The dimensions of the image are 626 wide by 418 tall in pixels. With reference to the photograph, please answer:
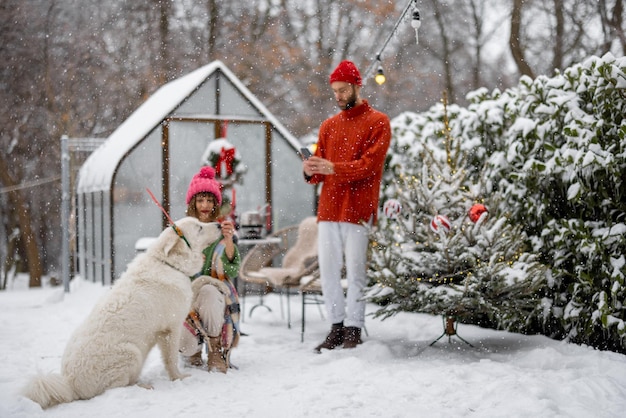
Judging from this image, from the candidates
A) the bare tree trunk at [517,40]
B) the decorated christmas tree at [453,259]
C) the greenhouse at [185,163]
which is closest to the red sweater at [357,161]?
the decorated christmas tree at [453,259]

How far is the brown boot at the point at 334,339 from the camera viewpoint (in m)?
4.96

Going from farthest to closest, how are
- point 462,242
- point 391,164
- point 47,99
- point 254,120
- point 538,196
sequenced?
1. point 47,99
2. point 254,120
3. point 391,164
4. point 538,196
5. point 462,242

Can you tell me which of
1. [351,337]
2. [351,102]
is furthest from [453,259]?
[351,102]

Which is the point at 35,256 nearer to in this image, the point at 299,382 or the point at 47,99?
the point at 47,99

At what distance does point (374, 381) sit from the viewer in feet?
12.8

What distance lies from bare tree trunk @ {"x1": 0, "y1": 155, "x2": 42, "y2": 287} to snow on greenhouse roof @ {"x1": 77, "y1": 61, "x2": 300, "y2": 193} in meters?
6.30

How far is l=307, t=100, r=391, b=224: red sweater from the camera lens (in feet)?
16.2

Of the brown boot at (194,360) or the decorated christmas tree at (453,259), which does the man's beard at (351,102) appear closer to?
the decorated christmas tree at (453,259)

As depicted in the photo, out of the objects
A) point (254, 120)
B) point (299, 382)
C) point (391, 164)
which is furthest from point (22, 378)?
point (254, 120)

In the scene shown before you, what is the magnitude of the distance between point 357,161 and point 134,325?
209 cm

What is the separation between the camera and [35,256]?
17.1 m

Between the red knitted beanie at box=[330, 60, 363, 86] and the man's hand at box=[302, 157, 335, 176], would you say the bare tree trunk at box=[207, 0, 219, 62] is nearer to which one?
the red knitted beanie at box=[330, 60, 363, 86]

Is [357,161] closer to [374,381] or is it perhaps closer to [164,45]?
[374,381]

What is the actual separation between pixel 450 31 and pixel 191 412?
49.5 ft
